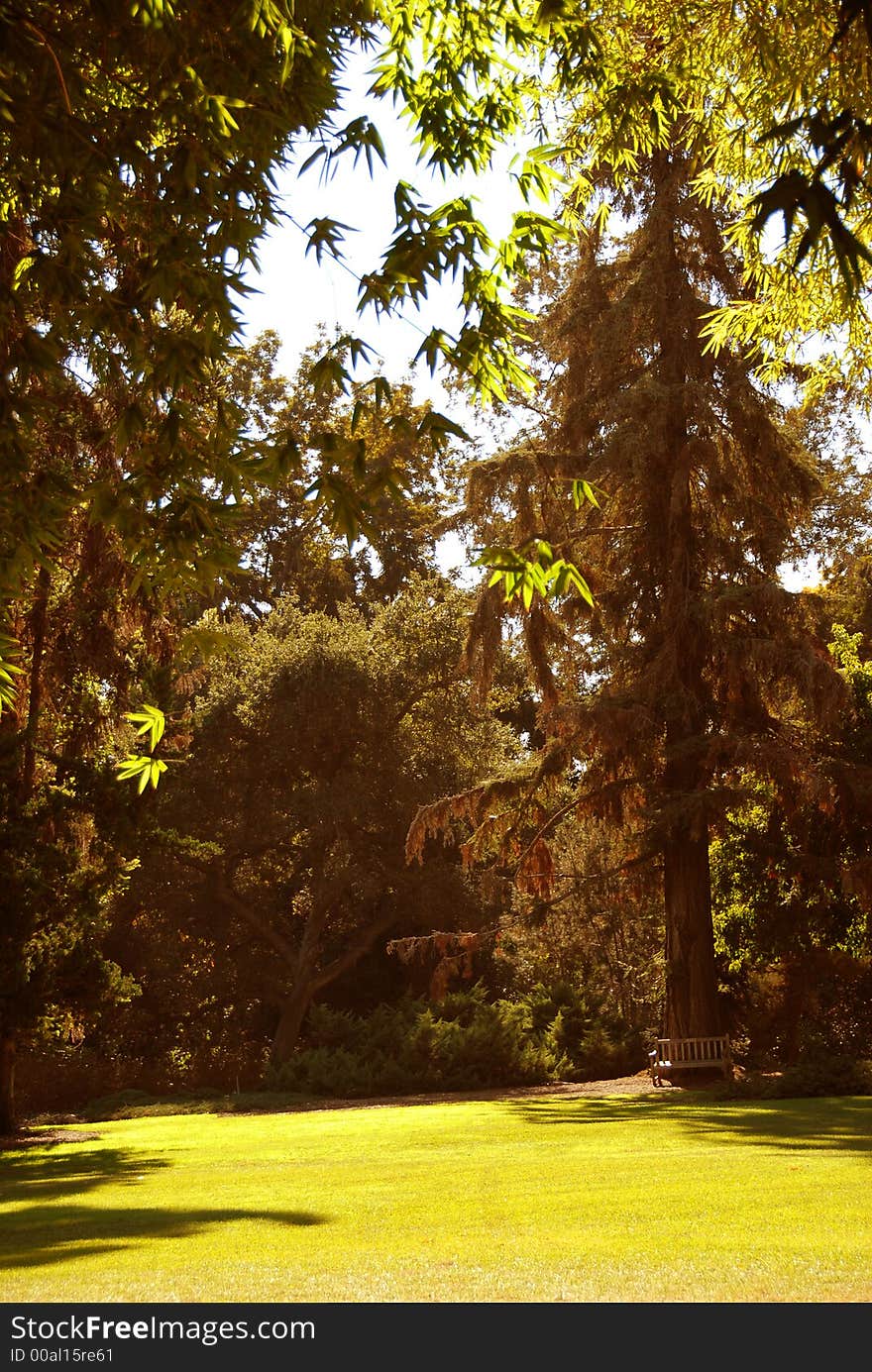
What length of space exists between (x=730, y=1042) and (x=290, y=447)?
1869 centimetres

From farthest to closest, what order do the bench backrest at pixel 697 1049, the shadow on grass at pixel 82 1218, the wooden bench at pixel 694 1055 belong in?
the bench backrest at pixel 697 1049 → the wooden bench at pixel 694 1055 → the shadow on grass at pixel 82 1218

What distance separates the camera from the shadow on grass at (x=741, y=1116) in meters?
11.8

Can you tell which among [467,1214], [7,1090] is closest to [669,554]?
[7,1090]

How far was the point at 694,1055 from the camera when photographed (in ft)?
66.3

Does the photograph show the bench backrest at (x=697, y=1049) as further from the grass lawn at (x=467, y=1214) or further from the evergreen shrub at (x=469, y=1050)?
the grass lawn at (x=467, y=1214)

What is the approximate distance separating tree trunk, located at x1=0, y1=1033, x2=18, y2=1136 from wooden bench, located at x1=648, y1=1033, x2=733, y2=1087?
957 centimetres

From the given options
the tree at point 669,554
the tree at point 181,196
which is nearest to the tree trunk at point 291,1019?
Result: the tree at point 669,554

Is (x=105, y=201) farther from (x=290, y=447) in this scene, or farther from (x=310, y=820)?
(x=310, y=820)

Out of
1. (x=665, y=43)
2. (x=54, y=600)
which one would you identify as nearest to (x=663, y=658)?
(x=54, y=600)

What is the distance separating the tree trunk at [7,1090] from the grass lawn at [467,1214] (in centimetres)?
232

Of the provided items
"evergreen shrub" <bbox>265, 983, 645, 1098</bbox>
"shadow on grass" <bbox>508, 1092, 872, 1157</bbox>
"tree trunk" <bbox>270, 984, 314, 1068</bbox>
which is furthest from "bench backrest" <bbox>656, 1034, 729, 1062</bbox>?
"tree trunk" <bbox>270, 984, 314, 1068</bbox>

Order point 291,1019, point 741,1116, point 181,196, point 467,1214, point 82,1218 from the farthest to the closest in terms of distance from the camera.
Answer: point 291,1019 < point 741,1116 < point 82,1218 < point 467,1214 < point 181,196

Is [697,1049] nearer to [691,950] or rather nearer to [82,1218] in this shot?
[691,950]

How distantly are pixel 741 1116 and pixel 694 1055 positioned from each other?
19.2ft
